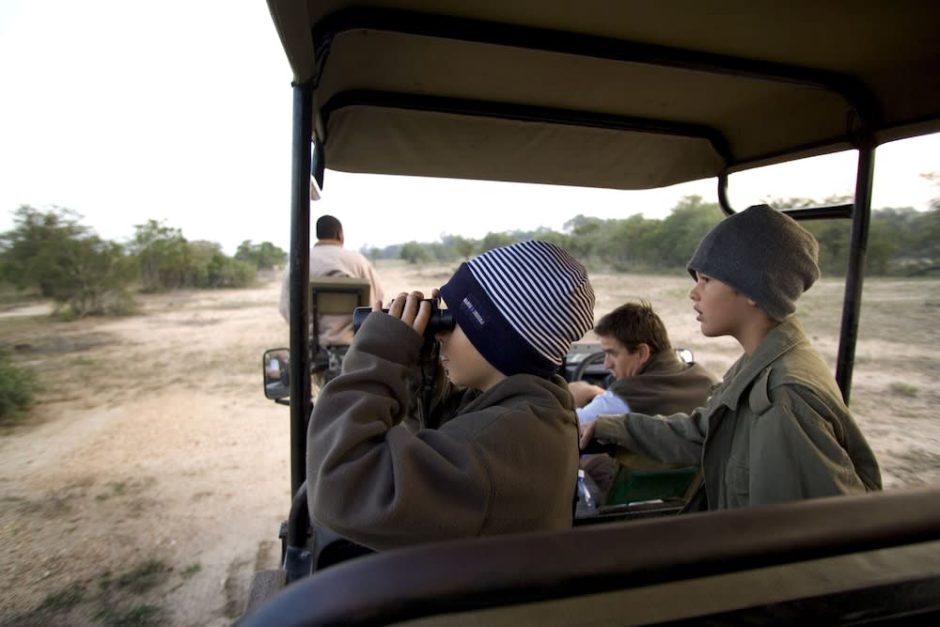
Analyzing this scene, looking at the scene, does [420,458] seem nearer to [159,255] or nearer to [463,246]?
[159,255]

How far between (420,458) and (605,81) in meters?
1.53

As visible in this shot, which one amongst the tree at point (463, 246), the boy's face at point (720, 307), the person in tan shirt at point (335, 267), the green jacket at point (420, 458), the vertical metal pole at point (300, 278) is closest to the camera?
the green jacket at point (420, 458)

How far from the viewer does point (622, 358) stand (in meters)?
2.59

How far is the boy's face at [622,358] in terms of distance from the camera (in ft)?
8.39

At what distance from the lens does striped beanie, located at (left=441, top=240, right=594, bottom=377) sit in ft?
3.59

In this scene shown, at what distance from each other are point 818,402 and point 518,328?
70 cm

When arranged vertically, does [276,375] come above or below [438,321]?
below

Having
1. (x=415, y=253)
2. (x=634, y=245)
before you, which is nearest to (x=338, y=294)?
(x=634, y=245)

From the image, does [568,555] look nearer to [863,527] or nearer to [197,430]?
[863,527]

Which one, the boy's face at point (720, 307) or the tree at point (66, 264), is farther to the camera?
the tree at point (66, 264)

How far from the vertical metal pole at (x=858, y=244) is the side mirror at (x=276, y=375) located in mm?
2331

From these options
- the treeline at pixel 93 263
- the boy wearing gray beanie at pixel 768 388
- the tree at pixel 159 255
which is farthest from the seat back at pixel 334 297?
the tree at pixel 159 255

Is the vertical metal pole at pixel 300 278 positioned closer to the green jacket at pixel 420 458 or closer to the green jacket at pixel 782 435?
the green jacket at pixel 420 458

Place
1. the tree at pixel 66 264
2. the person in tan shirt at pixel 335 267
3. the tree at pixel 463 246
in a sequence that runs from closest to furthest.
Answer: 1. the person in tan shirt at pixel 335 267
2. the tree at pixel 66 264
3. the tree at pixel 463 246
